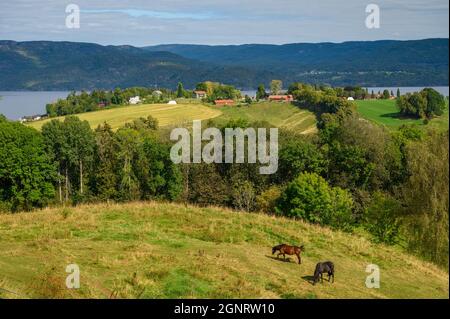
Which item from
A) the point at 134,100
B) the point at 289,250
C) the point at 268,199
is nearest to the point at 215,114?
the point at 134,100

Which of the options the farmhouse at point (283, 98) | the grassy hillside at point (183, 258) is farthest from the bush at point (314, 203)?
the farmhouse at point (283, 98)

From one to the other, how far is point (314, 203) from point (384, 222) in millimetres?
10470

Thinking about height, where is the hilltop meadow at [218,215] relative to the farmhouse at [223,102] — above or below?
below

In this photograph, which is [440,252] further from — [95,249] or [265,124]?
[265,124]

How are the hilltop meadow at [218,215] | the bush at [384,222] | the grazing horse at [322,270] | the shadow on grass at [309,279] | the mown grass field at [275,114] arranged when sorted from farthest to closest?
1. the mown grass field at [275,114]
2. the bush at [384,222]
3. the shadow on grass at [309,279]
4. the grazing horse at [322,270]
5. the hilltop meadow at [218,215]

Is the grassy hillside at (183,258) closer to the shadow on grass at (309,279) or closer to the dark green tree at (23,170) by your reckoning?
the shadow on grass at (309,279)

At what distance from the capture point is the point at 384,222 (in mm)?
39219

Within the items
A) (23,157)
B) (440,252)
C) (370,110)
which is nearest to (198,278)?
(440,252)

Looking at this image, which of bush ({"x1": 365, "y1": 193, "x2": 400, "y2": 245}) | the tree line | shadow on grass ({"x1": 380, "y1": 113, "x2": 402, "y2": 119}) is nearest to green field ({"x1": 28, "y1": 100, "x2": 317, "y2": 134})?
shadow on grass ({"x1": 380, "y1": 113, "x2": 402, "y2": 119})

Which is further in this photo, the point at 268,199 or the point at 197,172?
the point at 197,172

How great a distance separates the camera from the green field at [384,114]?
101756mm

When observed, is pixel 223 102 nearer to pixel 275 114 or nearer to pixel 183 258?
pixel 275 114

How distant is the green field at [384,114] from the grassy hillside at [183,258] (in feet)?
245

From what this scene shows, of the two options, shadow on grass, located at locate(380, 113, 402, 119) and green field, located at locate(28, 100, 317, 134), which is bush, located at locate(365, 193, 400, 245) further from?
shadow on grass, located at locate(380, 113, 402, 119)
